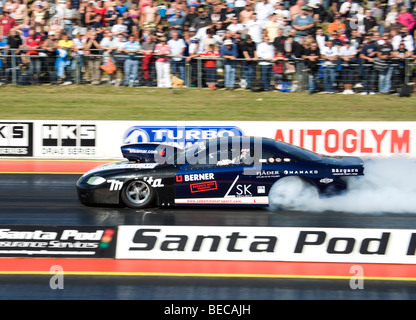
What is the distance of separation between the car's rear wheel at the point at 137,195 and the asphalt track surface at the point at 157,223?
0.43ft

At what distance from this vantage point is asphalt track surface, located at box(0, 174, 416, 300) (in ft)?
23.2

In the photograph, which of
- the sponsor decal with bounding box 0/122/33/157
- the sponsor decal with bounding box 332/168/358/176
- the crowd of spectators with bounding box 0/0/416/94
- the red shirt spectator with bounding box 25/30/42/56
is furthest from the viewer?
the red shirt spectator with bounding box 25/30/42/56

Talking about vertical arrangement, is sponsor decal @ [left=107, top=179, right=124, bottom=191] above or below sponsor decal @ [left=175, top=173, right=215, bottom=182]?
below

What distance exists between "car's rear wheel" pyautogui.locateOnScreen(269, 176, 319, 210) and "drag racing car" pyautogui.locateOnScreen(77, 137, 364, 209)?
16 mm

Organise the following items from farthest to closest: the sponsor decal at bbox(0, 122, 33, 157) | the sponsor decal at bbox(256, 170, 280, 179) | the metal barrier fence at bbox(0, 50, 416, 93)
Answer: the metal barrier fence at bbox(0, 50, 416, 93), the sponsor decal at bbox(0, 122, 33, 157), the sponsor decal at bbox(256, 170, 280, 179)

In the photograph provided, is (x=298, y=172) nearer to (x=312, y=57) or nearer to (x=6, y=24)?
(x=312, y=57)

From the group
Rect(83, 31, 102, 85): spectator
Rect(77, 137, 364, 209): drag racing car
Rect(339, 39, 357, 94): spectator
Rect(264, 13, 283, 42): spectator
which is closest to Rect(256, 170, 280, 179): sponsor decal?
Rect(77, 137, 364, 209): drag racing car

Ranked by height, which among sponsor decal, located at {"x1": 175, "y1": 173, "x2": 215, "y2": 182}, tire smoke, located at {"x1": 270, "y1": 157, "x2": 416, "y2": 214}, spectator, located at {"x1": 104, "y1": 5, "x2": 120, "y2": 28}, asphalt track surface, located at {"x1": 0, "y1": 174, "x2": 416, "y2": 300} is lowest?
asphalt track surface, located at {"x1": 0, "y1": 174, "x2": 416, "y2": 300}

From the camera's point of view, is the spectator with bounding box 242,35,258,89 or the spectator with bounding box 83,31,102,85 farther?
the spectator with bounding box 83,31,102,85

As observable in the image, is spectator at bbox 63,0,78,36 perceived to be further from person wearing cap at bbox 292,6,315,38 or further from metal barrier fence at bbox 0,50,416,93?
person wearing cap at bbox 292,6,315,38

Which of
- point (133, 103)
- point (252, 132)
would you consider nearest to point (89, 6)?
point (133, 103)

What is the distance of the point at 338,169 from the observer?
996 cm
